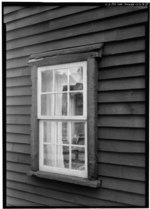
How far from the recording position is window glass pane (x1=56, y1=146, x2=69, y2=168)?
10.1 ft

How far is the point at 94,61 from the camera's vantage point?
9.12ft

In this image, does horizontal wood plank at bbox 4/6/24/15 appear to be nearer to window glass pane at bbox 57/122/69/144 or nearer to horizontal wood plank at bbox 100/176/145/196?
window glass pane at bbox 57/122/69/144

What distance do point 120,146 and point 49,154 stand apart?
1.04m

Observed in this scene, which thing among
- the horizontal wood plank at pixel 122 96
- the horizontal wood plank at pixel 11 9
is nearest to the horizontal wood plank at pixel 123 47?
the horizontal wood plank at pixel 122 96

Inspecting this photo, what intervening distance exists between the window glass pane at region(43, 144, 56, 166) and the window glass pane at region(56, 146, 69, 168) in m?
0.07

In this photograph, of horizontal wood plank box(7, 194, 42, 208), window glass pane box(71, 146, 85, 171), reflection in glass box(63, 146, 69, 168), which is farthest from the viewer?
horizontal wood plank box(7, 194, 42, 208)

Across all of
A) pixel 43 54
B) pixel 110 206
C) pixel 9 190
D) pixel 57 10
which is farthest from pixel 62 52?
pixel 9 190

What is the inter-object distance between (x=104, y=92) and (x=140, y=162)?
877 millimetres

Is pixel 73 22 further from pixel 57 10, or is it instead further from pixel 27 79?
pixel 27 79

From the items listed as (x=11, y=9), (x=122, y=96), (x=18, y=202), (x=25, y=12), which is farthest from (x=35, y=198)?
(x=11, y=9)

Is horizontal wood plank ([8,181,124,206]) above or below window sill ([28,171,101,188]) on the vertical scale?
below

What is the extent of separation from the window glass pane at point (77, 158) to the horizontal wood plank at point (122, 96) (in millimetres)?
681

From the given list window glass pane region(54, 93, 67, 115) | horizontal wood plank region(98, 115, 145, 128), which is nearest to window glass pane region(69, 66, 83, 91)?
window glass pane region(54, 93, 67, 115)

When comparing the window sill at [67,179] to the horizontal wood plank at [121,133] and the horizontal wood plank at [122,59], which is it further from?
the horizontal wood plank at [122,59]
